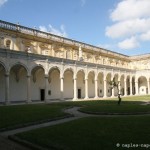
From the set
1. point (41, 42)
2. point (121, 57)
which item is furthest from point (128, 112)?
point (121, 57)

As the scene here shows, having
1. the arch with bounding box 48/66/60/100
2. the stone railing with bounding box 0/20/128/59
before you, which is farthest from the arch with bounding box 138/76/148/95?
the arch with bounding box 48/66/60/100

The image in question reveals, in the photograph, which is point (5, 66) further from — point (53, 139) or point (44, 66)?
point (53, 139)

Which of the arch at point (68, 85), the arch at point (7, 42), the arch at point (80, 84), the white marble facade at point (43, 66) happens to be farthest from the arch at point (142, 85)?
the arch at point (7, 42)

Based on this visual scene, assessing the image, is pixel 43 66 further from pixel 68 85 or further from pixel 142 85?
pixel 142 85

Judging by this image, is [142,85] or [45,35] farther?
[142,85]

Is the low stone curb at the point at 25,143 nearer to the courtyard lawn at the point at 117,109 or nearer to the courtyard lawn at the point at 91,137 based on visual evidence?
the courtyard lawn at the point at 91,137

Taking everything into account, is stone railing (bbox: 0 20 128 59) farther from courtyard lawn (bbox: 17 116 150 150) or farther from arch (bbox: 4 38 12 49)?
courtyard lawn (bbox: 17 116 150 150)

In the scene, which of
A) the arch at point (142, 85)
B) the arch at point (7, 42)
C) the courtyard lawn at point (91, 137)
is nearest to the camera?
the courtyard lawn at point (91, 137)

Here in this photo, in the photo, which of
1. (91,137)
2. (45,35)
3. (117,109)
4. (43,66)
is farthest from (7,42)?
(91,137)

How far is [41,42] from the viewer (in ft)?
124

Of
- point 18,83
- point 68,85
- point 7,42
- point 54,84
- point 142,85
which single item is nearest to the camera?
point 7,42

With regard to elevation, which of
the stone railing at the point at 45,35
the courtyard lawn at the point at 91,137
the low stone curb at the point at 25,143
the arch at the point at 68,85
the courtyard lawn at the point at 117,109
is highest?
the stone railing at the point at 45,35

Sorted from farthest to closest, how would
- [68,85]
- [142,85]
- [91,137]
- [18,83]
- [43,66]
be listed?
1. [142,85]
2. [68,85]
3. [18,83]
4. [43,66]
5. [91,137]

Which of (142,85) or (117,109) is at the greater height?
(142,85)
